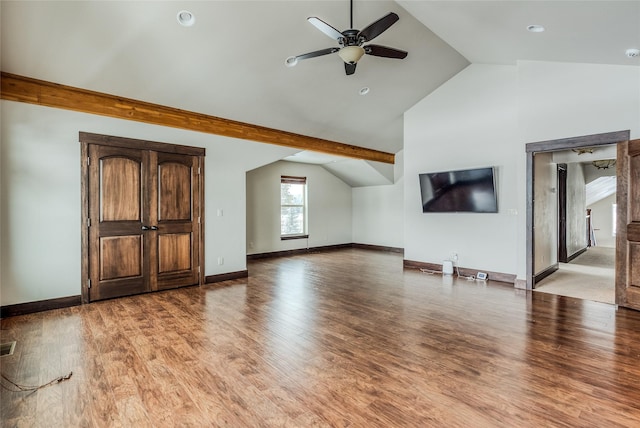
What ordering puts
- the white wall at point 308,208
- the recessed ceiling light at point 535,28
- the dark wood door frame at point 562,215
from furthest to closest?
the white wall at point 308,208, the dark wood door frame at point 562,215, the recessed ceiling light at point 535,28

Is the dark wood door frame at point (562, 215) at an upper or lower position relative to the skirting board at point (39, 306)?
upper

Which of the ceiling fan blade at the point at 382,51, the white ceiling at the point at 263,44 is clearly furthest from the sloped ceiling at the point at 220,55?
the ceiling fan blade at the point at 382,51

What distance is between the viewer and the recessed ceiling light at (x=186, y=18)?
349cm

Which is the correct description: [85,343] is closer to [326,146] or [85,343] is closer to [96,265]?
[96,265]

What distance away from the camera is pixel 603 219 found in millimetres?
11539

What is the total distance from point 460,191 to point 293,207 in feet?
16.1

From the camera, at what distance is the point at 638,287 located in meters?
4.14

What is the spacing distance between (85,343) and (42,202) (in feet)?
6.81

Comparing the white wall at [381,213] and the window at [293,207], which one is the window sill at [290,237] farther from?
the white wall at [381,213]

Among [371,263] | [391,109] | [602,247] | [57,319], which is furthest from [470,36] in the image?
[602,247]

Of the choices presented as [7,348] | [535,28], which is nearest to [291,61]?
[535,28]

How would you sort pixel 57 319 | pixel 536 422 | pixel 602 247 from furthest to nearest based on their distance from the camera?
pixel 602 247
pixel 57 319
pixel 536 422

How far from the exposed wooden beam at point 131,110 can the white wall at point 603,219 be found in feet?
35.6

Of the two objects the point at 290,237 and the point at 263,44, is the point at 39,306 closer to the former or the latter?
the point at 263,44
